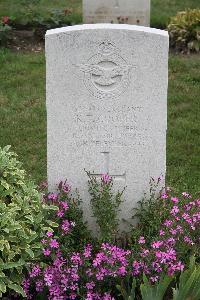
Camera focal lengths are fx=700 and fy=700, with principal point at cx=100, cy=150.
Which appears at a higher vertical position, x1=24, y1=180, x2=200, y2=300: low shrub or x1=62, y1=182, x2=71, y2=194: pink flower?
x1=62, y1=182, x2=71, y2=194: pink flower

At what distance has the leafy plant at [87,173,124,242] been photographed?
4.52 meters

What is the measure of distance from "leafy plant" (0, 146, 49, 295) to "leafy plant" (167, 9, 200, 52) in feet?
18.7

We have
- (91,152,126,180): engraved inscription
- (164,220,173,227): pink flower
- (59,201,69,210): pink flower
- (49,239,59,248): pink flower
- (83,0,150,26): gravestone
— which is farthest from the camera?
(83,0,150,26): gravestone

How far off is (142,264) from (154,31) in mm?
1482

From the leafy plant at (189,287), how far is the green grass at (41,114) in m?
2.21

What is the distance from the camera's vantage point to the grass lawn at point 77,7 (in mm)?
11008

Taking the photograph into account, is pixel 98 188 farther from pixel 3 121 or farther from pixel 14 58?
pixel 14 58

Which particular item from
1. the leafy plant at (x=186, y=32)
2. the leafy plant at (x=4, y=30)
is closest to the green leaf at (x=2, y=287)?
the leafy plant at (x=4, y=30)

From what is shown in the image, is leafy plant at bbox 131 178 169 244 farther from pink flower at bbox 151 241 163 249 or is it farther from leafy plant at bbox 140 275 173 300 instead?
leafy plant at bbox 140 275 173 300

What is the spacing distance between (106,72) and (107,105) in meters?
0.22

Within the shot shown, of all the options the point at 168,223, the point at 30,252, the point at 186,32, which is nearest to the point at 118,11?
the point at 186,32

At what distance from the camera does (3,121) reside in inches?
299

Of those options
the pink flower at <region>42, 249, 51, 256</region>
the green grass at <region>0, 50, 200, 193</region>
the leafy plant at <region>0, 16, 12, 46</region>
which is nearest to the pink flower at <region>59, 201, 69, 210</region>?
the pink flower at <region>42, 249, 51, 256</region>

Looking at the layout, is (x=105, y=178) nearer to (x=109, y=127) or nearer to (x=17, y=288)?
(x=109, y=127)
